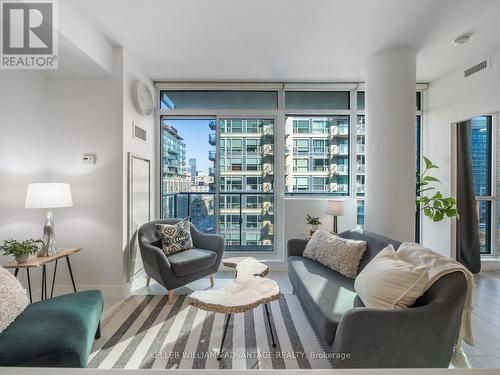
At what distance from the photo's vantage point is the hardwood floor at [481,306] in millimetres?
1800

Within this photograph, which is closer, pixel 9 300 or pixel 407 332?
pixel 407 332

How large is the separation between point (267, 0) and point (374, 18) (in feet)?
3.46

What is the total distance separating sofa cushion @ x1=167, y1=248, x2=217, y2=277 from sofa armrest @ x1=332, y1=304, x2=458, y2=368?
175cm

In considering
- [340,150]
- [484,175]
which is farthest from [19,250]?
[484,175]

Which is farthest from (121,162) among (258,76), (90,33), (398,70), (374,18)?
(398,70)

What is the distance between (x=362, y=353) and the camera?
1338 millimetres

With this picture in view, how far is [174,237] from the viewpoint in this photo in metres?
2.94

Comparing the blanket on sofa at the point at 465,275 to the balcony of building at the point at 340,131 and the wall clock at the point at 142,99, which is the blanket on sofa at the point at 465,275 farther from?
the wall clock at the point at 142,99

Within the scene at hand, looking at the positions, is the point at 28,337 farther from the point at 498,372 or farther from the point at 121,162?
the point at 498,372

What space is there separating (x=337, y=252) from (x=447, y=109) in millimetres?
2758

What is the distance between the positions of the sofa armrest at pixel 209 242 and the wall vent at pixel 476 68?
3.76 meters

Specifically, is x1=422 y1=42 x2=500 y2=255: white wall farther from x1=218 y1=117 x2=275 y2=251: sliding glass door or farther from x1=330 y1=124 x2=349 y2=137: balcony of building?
x1=218 y1=117 x2=275 y2=251: sliding glass door

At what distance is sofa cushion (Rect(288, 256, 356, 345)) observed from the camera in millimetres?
1578

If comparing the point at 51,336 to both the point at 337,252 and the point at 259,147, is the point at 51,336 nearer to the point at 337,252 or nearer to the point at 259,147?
the point at 337,252
